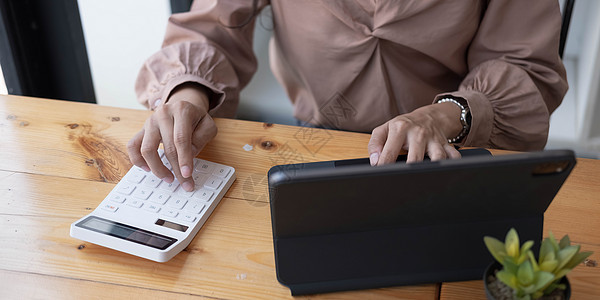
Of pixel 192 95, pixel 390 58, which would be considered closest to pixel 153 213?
pixel 192 95

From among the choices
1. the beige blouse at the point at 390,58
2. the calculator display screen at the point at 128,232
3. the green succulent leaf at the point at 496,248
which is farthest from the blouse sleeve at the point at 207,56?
the green succulent leaf at the point at 496,248

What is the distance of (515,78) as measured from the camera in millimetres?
A: 951

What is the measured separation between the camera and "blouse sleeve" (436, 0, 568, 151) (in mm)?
939

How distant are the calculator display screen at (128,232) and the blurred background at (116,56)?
3.28ft

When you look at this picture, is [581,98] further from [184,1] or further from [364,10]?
[184,1]

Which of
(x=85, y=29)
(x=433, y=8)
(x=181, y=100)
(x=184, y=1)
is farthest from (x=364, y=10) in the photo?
(x=85, y=29)

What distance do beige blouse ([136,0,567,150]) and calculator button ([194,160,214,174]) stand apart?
20cm

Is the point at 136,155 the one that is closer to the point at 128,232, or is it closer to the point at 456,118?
the point at 128,232

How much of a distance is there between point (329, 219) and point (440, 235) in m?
0.14

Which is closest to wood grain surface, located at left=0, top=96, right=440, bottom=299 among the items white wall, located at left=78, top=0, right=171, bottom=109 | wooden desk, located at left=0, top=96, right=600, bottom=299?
wooden desk, located at left=0, top=96, right=600, bottom=299

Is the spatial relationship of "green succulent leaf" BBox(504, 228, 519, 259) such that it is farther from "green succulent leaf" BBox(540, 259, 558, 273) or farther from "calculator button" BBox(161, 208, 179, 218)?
"calculator button" BBox(161, 208, 179, 218)

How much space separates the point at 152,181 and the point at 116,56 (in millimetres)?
1360

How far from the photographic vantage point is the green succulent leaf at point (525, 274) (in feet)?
1.52

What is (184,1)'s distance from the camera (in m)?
1.88
